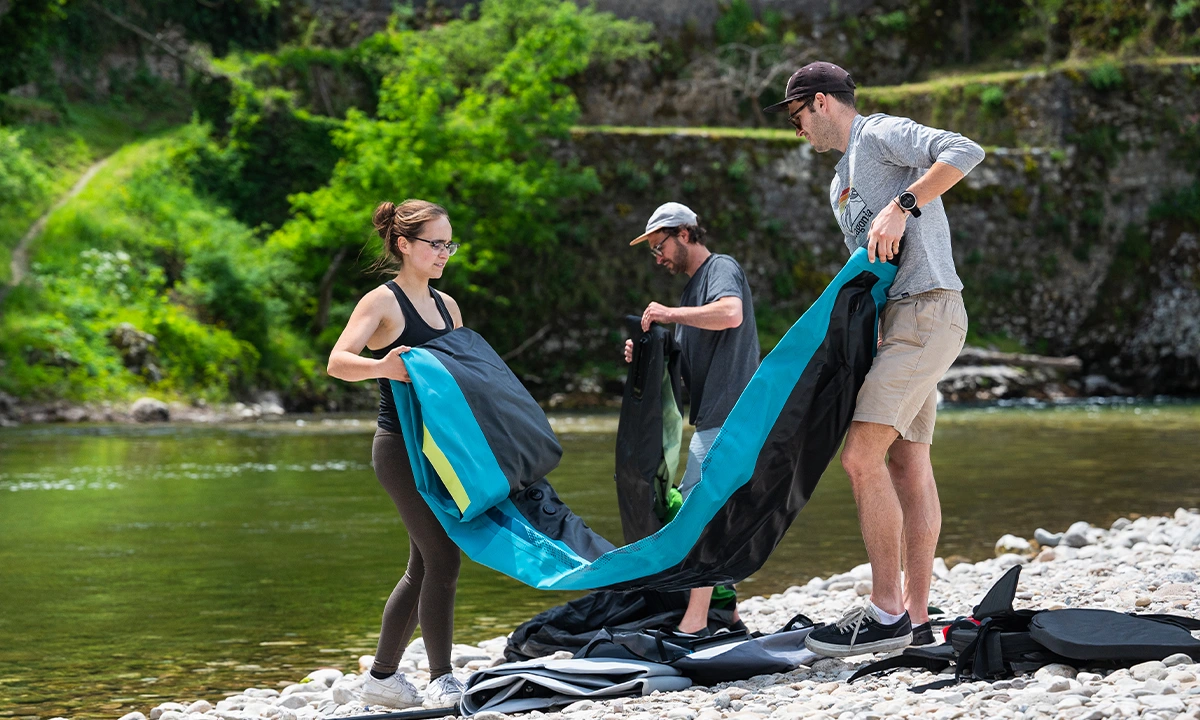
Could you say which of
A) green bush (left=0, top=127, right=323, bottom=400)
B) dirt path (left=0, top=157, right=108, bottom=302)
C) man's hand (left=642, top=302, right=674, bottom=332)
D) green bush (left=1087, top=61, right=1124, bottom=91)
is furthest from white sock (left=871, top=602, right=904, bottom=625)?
green bush (left=1087, top=61, right=1124, bottom=91)

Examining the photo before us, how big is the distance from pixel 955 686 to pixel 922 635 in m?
0.69

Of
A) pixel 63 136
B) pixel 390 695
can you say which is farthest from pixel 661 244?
pixel 63 136

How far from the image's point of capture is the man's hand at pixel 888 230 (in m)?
4.10

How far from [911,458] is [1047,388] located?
2511 cm

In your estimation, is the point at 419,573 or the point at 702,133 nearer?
the point at 419,573

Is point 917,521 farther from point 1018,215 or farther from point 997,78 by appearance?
point 997,78

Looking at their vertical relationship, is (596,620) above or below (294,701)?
above

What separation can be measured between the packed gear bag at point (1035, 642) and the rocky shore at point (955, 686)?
0.06m

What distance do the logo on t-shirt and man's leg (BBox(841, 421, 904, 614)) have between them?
0.74m

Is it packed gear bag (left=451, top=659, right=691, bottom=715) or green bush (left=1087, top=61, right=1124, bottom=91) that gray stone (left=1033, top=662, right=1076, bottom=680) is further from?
green bush (left=1087, top=61, right=1124, bottom=91)

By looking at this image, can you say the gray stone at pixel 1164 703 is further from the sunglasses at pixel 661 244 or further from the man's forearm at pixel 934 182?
the sunglasses at pixel 661 244

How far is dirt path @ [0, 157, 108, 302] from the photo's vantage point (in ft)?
72.6

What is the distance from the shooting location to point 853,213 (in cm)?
444

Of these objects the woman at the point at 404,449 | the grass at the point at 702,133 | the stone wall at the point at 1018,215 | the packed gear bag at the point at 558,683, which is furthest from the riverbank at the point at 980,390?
the packed gear bag at the point at 558,683
